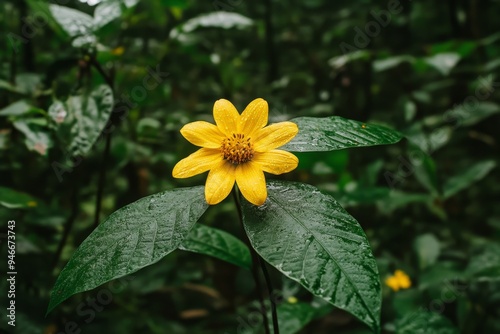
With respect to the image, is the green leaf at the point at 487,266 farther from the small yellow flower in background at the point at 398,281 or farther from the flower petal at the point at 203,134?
the flower petal at the point at 203,134

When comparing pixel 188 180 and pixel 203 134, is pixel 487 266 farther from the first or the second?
pixel 188 180

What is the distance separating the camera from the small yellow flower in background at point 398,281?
4.54 ft

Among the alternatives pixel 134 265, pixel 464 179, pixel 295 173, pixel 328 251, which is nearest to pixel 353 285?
pixel 328 251

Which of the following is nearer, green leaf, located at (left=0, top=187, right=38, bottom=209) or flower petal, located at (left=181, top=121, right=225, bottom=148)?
flower petal, located at (left=181, top=121, right=225, bottom=148)

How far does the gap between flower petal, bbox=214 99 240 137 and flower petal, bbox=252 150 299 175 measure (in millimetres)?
74

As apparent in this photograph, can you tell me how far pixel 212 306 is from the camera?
1.47 metres

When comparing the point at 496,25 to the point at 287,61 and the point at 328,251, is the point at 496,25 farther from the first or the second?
the point at 328,251

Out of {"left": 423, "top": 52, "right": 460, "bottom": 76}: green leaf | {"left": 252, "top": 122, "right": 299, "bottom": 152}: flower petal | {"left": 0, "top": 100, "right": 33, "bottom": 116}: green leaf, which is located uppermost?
{"left": 423, "top": 52, "right": 460, "bottom": 76}: green leaf

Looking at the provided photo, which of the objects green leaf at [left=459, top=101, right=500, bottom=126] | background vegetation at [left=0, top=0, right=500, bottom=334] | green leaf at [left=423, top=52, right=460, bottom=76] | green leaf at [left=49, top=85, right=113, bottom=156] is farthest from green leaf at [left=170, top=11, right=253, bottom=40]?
green leaf at [left=459, top=101, right=500, bottom=126]

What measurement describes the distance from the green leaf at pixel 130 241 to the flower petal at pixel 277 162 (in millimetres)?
105

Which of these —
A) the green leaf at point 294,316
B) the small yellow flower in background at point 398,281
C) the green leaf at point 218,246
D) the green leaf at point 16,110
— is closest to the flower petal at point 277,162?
the green leaf at point 218,246

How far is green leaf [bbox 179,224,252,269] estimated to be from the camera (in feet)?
2.57

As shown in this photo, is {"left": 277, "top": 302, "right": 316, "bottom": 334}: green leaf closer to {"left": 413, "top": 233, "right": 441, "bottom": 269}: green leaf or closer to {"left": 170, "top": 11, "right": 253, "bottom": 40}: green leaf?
{"left": 413, "top": 233, "right": 441, "bottom": 269}: green leaf

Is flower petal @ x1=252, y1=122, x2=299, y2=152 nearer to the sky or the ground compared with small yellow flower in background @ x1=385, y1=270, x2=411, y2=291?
nearer to the ground
